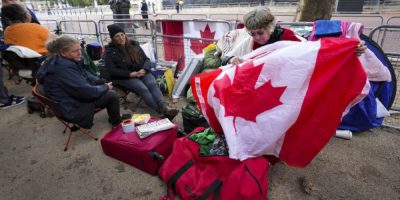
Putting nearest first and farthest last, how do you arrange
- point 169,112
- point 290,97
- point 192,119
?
point 290,97 < point 192,119 < point 169,112

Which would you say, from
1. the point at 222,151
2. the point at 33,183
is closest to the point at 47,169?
the point at 33,183

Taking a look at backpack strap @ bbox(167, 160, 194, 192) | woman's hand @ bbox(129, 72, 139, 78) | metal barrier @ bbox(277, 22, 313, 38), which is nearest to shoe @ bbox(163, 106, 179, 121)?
woman's hand @ bbox(129, 72, 139, 78)

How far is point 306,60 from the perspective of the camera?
74.9 inches

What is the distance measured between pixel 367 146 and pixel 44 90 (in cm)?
367

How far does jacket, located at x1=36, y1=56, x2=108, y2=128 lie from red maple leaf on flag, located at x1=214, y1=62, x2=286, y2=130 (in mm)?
1648

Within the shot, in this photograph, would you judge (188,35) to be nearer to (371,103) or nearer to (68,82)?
(68,82)

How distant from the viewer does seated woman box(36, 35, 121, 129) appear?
2758 mm

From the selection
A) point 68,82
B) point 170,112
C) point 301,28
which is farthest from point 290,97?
point 68,82

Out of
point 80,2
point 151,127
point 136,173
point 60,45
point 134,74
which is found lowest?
point 136,173

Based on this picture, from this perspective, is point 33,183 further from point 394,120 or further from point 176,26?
point 394,120

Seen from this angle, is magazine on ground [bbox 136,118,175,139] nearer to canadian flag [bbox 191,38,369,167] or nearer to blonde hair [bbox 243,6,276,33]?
canadian flag [bbox 191,38,369,167]

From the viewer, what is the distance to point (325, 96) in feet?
6.50

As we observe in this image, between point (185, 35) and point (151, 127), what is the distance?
10.7 feet

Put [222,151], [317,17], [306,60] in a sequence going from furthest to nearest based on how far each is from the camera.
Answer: [317,17], [222,151], [306,60]
